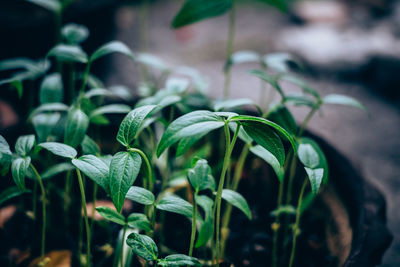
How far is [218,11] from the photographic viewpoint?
0.80 meters

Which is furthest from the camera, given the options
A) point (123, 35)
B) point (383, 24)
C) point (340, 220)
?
point (383, 24)

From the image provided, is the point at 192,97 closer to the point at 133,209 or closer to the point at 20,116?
the point at 133,209

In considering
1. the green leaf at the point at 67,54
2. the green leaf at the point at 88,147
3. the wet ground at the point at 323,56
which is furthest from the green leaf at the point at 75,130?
the wet ground at the point at 323,56

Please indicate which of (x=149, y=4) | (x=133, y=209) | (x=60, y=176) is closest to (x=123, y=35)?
(x=149, y=4)

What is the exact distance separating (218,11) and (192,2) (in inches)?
2.5

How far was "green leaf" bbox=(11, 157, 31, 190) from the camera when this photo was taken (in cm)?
55

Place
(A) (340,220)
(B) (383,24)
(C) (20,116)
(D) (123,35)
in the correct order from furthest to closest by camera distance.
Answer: (B) (383,24)
(D) (123,35)
(C) (20,116)
(A) (340,220)

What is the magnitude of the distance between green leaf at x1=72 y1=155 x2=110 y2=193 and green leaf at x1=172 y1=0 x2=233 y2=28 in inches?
15.1

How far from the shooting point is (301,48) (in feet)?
6.41

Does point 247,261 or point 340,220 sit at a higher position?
point 340,220

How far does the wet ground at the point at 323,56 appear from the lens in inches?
51.8

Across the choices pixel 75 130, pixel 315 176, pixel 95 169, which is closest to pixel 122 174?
pixel 95 169

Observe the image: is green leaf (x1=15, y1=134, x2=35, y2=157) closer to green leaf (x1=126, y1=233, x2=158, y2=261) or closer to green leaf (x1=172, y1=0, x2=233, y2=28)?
green leaf (x1=126, y1=233, x2=158, y2=261)

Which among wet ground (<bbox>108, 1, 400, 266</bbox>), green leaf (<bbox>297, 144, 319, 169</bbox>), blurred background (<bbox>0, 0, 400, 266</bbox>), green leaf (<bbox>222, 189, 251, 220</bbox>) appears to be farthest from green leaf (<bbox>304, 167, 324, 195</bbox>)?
wet ground (<bbox>108, 1, 400, 266</bbox>)
